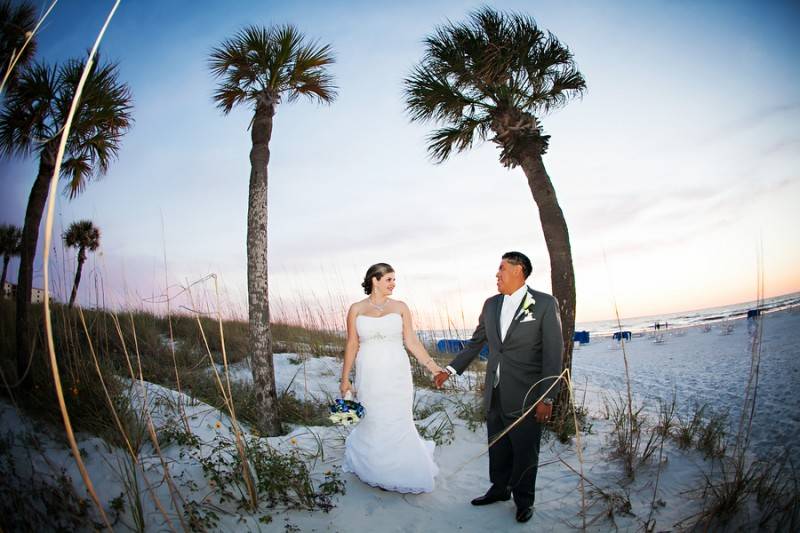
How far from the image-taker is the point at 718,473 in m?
4.15

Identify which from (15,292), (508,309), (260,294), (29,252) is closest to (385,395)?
(508,309)

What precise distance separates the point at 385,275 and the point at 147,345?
6965mm

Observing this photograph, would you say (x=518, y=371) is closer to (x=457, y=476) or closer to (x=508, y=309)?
(x=508, y=309)

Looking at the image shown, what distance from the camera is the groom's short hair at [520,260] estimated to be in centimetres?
389

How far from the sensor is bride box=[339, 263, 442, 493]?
153 inches

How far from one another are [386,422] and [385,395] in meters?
0.27

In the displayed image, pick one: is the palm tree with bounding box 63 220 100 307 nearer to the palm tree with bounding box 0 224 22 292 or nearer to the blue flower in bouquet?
the palm tree with bounding box 0 224 22 292

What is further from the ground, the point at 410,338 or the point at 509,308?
the point at 509,308

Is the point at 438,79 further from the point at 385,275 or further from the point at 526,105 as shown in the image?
the point at 385,275

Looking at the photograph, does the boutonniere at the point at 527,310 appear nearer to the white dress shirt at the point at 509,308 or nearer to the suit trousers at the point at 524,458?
the white dress shirt at the point at 509,308

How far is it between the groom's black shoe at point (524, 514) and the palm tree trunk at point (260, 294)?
3.34m

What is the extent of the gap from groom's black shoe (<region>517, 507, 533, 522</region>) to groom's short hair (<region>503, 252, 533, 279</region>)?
2116 mm

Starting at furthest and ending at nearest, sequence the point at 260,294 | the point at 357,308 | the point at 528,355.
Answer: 1. the point at 260,294
2. the point at 357,308
3. the point at 528,355

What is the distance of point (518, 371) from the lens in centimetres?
362
